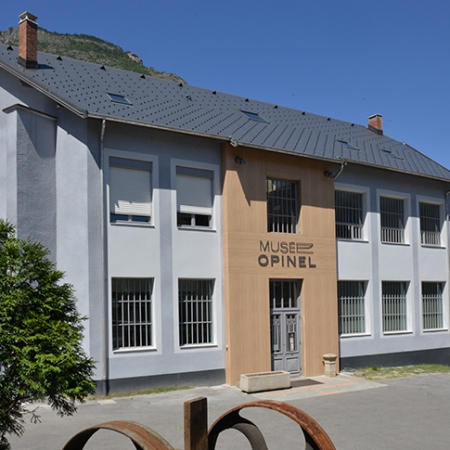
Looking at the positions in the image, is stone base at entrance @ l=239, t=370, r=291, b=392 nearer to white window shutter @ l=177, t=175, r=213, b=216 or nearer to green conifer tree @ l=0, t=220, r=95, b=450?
white window shutter @ l=177, t=175, r=213, b=216

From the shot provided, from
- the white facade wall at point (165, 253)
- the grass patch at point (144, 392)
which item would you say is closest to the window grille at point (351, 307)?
the white facade wall at point (165, 253)

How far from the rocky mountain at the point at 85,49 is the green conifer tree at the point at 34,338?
61997 millimetres

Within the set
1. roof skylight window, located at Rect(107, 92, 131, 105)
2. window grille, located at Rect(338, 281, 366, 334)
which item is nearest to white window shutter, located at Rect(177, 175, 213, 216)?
roof skylight window, located at Rect(107, 92, 131, 105)

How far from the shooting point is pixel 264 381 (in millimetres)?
15180

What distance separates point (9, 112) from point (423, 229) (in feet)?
47.6

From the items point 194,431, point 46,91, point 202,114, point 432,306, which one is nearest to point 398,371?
point 432,306

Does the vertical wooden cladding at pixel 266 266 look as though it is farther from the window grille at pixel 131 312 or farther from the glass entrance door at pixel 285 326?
the window grille at pixel 131 312

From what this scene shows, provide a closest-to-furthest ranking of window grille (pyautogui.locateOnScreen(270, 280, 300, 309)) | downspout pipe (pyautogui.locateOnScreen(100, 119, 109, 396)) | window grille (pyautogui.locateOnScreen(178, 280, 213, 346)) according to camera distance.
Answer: downspout pipe (pyautogui.locateOnScreen(100, 119, 109, 396)) → window grille (pyautogui.locateOnScreen(178, 280, 213, 346)) → window grille (pyautogui.locateOnScreen(270, 280, 300, 309))

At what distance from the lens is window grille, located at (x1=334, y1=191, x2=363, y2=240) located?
19.1 meters

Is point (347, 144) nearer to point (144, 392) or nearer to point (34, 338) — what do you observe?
point (144, 392)

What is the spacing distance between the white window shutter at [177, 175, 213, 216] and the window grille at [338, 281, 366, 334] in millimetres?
5558

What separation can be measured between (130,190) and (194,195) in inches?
72.2

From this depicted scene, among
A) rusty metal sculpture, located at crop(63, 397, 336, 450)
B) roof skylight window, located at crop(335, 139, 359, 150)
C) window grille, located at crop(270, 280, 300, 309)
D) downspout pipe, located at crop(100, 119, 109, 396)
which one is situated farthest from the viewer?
roof skylight window, located at crop(335, 139, 359, 150)

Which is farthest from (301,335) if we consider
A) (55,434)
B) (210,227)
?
(55,434)
